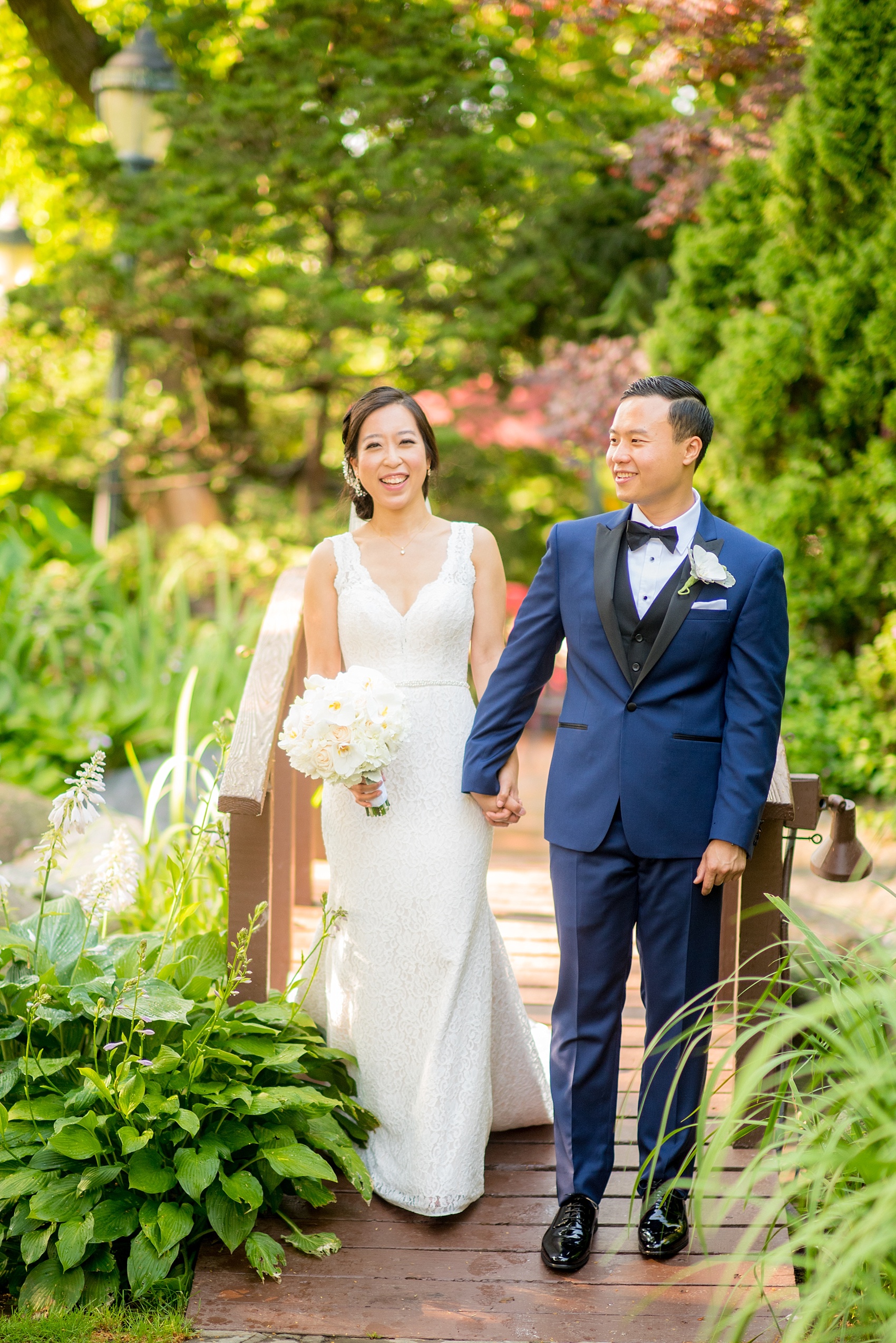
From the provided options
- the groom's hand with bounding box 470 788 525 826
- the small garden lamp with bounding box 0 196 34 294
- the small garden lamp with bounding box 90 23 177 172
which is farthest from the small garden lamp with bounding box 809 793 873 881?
the small garden lamp with bounding box 0 196 34 294

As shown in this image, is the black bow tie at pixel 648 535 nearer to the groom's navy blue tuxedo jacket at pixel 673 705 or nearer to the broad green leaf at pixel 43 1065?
the groom's navy blue tuxedo jacket at pixel 673 705

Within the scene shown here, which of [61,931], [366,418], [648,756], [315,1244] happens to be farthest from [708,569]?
[61,931]

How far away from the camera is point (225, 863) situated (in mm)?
3701

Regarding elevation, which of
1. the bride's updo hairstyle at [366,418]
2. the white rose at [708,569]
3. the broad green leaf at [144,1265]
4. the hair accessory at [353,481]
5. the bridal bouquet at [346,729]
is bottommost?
the broad green leaf at [144,1265]

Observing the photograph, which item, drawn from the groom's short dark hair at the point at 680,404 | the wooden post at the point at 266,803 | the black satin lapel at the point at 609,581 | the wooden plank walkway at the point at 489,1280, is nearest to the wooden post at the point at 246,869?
the wooden post at the point at 266,803

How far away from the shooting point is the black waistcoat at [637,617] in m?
2.54

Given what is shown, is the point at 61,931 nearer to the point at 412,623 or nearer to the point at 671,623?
the point at 412,623

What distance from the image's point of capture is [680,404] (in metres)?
2.49

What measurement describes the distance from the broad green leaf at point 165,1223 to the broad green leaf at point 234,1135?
0.14 m

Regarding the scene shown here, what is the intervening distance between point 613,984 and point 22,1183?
1.28m

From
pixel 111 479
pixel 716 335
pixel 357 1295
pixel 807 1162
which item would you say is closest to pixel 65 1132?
pixel 357 1295

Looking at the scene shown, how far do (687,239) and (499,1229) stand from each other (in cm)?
517

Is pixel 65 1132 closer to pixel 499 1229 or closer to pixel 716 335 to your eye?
pixel 499 1229

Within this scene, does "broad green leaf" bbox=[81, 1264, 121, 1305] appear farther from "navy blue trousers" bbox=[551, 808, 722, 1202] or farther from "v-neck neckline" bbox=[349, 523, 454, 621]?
"v-neck neckline" bbox=[349, 523, 454, 621]
